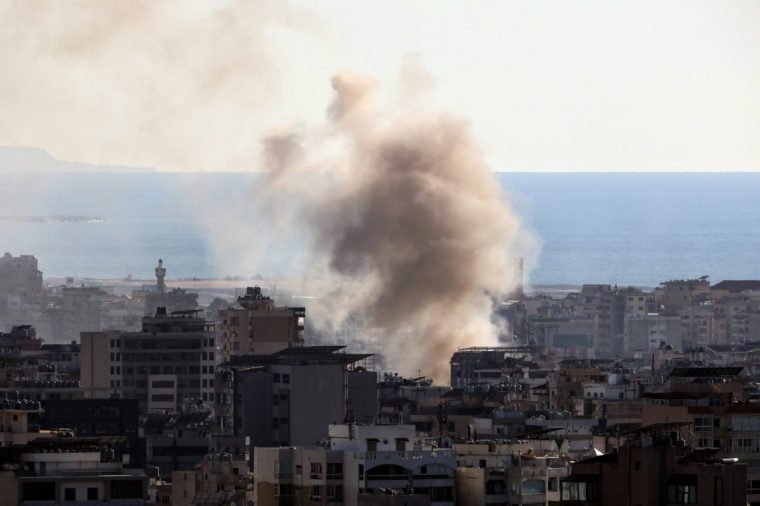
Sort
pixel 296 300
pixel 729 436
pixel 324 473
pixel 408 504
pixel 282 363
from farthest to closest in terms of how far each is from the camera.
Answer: pixel 296 300, pixel 282 363, pixel 729 436, pixel 324 473, pixel 408 504

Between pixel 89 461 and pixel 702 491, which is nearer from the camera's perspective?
pixel 702 491

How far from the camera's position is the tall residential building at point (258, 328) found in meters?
114

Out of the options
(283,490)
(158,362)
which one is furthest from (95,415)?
(283,490)

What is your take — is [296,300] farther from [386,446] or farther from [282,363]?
[386,446]

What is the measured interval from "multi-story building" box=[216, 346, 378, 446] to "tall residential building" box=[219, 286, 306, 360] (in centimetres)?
2470

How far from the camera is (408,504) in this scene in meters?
54.1

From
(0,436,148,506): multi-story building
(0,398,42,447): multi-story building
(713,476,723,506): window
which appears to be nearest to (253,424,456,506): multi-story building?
(0,398,42,447): multi-story building

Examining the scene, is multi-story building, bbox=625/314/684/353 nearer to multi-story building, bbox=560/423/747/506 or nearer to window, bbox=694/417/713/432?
window, bbox=694/417/713/432

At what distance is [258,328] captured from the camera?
115m

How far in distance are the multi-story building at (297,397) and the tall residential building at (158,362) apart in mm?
23778

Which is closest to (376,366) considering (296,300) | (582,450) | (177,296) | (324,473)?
(296,300)

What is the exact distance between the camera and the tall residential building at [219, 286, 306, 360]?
114375mm

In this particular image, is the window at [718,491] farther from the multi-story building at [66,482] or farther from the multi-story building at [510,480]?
the multi-story building at [510,480]

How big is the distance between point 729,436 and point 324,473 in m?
8.16
